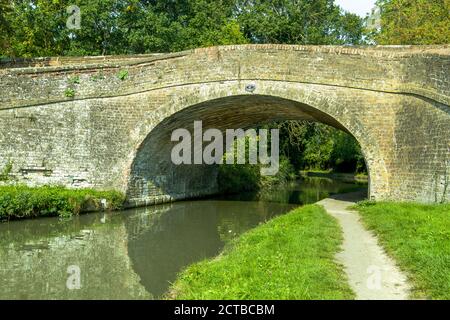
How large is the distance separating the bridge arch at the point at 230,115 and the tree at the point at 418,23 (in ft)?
37.9

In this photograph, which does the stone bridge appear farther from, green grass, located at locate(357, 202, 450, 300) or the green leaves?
the green leaves

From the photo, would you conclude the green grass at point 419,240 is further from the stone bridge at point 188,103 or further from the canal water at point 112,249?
the canal water at point 112,249

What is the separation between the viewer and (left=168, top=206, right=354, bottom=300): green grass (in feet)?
16.6

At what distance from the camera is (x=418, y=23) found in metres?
27.3

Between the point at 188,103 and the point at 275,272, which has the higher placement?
the point at 188,103

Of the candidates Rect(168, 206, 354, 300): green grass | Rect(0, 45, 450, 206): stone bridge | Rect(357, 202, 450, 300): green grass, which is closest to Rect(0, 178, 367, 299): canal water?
Rect(168, 206, 354, 300): green grass

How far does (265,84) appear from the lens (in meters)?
13.4

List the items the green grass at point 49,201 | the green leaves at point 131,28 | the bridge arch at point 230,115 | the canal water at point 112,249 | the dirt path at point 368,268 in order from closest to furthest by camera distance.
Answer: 1. the dirt path at point 368,268
2. the canal water at point 112,249
3. the green grass at point 49,201
4. the bridge arch at point 230,115
5. the green leaves at point 131,28

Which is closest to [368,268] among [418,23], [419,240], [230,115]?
[419,240]

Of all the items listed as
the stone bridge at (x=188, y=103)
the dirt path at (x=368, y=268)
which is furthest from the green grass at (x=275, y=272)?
the stone bridge at (x=188, y=103)

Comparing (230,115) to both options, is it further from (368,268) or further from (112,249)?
(368,268)

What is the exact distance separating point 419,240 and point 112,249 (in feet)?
18.2

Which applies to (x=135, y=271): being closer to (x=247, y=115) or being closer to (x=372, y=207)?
(x=372, y=207)

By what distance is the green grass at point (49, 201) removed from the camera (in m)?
11.7
